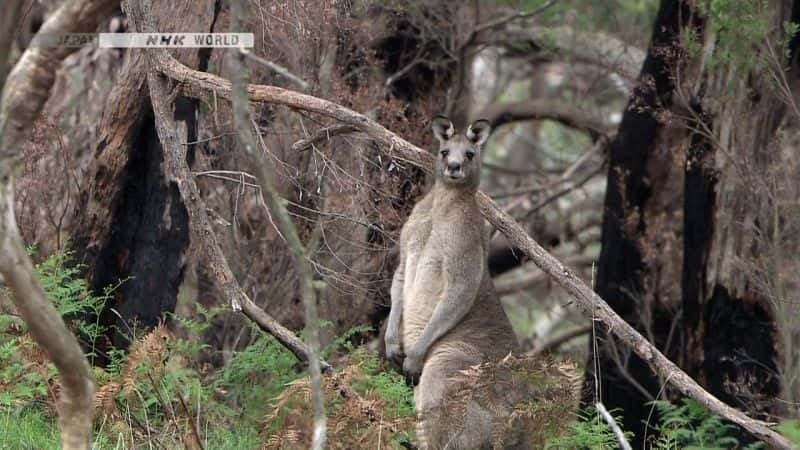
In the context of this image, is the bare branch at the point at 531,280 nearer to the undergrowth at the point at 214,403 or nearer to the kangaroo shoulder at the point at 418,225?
the kangaroo shoulder at the point at 418,225

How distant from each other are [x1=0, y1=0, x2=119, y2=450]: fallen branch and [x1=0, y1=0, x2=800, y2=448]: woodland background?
144mm

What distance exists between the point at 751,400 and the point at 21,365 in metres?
6.58

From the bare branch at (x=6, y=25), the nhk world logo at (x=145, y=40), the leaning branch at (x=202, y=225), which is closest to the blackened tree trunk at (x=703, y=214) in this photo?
the leaning branch at (x=202, y=225)

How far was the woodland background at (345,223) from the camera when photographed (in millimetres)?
8398

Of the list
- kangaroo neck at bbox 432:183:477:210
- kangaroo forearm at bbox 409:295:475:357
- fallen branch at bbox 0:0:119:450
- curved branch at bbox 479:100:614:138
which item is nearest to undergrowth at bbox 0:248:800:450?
kangaroo forearm at bbox 409:295:475:357

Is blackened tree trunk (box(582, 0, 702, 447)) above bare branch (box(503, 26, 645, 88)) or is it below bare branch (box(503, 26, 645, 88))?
below

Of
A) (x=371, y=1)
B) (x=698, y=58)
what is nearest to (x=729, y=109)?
(x=698, y=58)

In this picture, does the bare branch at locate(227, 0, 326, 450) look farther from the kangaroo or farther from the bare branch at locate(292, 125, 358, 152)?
the kangaroo

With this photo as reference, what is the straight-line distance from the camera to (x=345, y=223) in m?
9.94

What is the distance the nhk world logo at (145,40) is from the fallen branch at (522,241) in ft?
3.14

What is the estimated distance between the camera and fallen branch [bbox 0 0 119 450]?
5613 mm

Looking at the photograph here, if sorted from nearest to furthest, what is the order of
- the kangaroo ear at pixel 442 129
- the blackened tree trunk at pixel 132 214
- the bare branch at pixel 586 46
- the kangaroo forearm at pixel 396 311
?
1. the kangaroo forearm at pixel 396 311
2. the kangaroo ear at pixel 442 129
3. the blackened tree trunk at pixel 132 214
4. the bare branch at pixel 586 46

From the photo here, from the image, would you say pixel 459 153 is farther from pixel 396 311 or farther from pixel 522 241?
pixel 396 311

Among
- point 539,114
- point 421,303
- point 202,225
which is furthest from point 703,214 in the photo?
point 202,225
